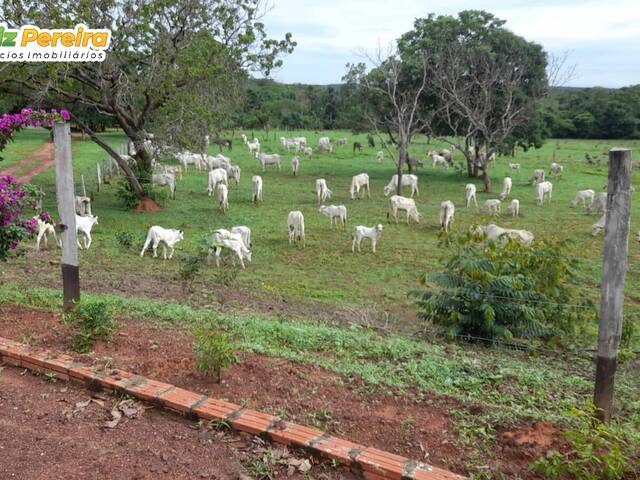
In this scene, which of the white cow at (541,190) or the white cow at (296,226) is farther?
the white cow at (541,190)

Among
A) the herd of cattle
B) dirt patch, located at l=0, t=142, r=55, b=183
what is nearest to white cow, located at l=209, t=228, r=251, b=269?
the herd of cattle

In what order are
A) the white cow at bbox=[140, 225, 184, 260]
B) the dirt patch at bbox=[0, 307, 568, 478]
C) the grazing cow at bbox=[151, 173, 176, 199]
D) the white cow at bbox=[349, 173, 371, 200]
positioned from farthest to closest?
the white cow at bbox=[349, 173, 371, 200] < the grazing cow at bbox=[151, 173, 176, 199] < the white cow at bbox=[140, 225, 184, 260] < the dirt patch at bbox=[0, 307, 568, 478]

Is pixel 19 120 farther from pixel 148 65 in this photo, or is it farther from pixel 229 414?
pixel 148 65

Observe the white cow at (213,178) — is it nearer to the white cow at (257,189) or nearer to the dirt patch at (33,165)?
the white cow at (257,189)

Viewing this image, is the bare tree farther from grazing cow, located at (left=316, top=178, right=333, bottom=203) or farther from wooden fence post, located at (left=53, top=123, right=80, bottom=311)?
wooden fence post, located at (left=53, top=123, right=80, bottom=311)

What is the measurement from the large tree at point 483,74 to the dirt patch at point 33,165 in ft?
59.7

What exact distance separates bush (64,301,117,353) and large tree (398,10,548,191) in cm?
2364

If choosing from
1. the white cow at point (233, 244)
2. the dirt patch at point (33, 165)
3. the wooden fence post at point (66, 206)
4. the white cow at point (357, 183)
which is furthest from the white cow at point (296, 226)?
the dirt patch at point (33, 165)

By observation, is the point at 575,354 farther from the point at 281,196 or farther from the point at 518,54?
the point at 518,54

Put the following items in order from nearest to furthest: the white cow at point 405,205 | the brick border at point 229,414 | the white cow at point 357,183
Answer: the brick border at point 229,414
the white cow at point 405,205
the white cow at point 357,183

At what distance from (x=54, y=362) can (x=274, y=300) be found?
527cm

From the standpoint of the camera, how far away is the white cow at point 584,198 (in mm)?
21969

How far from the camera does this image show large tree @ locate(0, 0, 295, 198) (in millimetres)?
15859

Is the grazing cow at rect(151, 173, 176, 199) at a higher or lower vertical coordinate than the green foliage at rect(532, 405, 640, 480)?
higher
